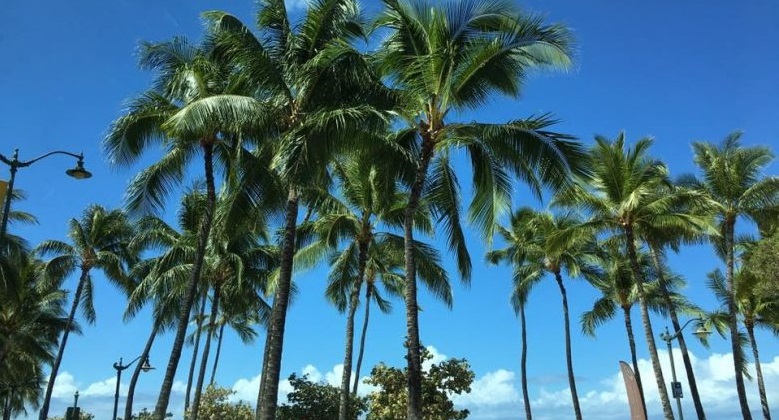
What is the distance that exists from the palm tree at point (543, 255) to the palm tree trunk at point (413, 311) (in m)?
17.2

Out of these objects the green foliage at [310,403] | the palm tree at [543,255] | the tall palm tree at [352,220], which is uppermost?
the palm tree at [543,255]

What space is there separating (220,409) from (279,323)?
14.5 m

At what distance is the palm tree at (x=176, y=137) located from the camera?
1683 cm

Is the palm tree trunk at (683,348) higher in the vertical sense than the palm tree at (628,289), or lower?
lower

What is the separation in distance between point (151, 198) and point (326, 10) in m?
6.91

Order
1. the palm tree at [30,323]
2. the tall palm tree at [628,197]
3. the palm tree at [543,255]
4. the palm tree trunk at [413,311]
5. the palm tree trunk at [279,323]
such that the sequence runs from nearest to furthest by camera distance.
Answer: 1. the palm tree trunk at [279,323]
2. the palm tree trunk at [413,311]
3. the tall palm tree at [628,197]
4. the palm tree at [543,255]
5. the palm tree at [30,323]

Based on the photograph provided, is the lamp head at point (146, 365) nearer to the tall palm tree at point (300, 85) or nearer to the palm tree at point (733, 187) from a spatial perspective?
the tall palm tree at point (300, 85)

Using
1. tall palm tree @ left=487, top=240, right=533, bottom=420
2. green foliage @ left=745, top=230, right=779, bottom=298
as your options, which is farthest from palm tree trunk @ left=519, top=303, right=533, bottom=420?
green foliage @ left=745, top=230, right=779, bottom=298

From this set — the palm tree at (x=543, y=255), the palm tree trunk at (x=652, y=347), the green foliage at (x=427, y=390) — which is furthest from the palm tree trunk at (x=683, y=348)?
the green foliage at (x=427, y=390)

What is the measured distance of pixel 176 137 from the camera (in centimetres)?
1633

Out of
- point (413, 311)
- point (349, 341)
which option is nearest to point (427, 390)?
point (349, 341)

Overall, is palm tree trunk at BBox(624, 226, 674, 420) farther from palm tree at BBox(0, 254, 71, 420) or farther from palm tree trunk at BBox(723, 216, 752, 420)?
palm tree at BBox(0, 254, 71, 420)

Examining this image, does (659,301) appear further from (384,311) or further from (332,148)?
(332,148)

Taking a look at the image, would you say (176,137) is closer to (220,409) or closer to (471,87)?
(471,87)
